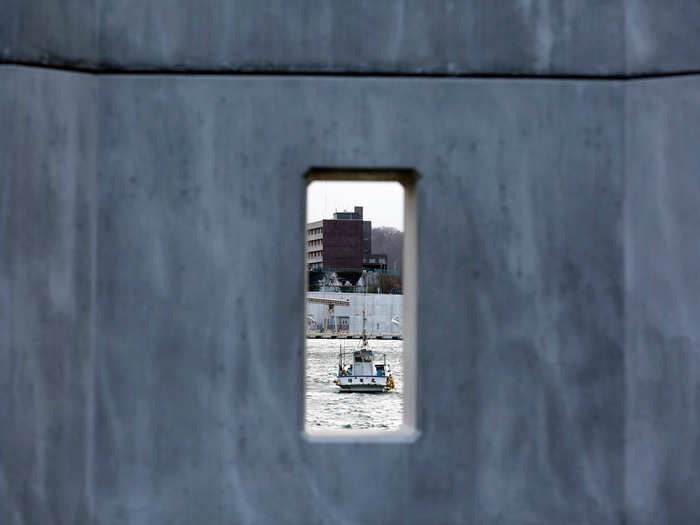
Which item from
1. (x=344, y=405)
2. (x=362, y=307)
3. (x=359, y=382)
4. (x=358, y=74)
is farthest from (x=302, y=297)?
(x=362, y=307)

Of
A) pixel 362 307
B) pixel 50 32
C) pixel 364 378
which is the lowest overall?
pixel 364 378

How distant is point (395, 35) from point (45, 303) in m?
2.77

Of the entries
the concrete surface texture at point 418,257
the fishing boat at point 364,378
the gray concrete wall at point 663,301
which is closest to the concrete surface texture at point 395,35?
the concrete surface texture at point 418,257

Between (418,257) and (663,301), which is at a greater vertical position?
(418,257)

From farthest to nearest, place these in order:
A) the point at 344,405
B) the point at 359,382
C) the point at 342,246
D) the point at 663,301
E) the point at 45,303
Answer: the point at 342,246, the point at 359,382, the point at 344,405, the point at 663,301, the point at 45,303

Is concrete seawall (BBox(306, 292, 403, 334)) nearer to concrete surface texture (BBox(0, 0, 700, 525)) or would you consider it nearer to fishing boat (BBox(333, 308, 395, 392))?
fishing boat (BBox(333, 308, 395, 392))

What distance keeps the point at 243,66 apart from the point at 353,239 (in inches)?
3986

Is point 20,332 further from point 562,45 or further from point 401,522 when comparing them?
point 562,45

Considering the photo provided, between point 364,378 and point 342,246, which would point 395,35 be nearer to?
point 364,378

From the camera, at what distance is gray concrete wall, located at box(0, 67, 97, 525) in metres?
3.75

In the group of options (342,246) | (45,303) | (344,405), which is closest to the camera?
(45,303)

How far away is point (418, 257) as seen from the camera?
4.03 m

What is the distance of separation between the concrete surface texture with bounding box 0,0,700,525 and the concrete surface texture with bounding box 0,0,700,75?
0.01 metres

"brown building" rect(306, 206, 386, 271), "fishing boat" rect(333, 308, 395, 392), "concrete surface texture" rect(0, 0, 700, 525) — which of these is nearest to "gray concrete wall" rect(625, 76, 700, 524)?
"concrete surface texture" rect(0, 0, 700, 525)
